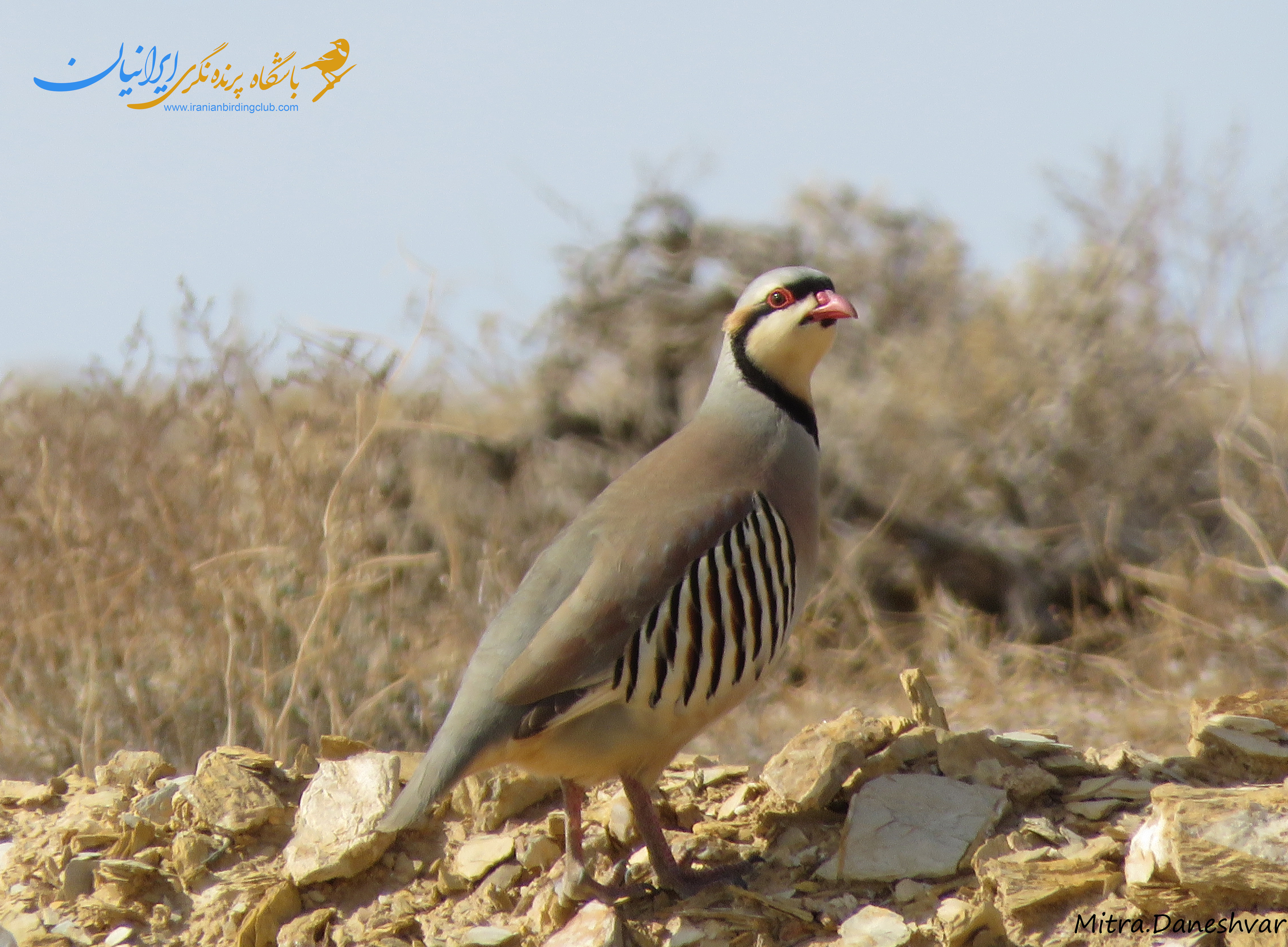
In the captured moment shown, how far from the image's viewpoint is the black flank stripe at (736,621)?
363 centimetres

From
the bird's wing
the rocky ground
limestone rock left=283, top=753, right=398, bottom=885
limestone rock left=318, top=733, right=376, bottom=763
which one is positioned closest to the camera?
the rocky ground

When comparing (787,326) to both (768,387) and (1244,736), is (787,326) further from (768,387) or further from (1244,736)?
(1244,736)

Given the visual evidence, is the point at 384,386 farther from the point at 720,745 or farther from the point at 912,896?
the point at 912,896

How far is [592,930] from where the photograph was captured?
3.55m

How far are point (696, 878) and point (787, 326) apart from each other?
168 cm

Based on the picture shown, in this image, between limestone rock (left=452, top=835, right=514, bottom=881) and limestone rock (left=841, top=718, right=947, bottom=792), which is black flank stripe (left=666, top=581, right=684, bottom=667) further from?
limestone rock (left=452, top=835, right=514, bottom=881)

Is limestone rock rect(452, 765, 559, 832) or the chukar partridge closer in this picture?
the chukar partridge

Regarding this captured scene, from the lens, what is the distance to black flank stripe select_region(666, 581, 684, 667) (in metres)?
3.53

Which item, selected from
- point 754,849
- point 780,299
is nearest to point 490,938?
point 754,849

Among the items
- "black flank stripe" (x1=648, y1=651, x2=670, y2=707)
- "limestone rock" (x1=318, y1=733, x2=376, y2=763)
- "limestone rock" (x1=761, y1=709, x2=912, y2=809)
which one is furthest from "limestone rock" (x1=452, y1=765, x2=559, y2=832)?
"black flank stripe" (x1=648, y1=651, x2=670, y2=707)

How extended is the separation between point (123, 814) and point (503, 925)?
5.00 feet

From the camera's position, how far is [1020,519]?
9.80 m

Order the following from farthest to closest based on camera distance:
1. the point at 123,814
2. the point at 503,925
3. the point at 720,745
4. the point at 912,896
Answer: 1. the point at 720,745
2. the point at 123,814
3. the point at 503,925
4. the point at 912,896

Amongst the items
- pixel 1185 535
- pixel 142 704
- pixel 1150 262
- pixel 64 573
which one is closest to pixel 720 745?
pixel 142 704
